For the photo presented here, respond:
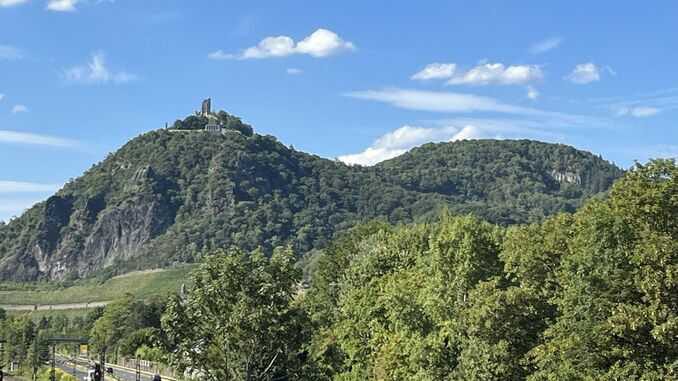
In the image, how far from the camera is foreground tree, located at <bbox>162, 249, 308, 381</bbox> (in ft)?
115

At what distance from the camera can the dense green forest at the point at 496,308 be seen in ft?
116

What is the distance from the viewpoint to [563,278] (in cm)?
4191

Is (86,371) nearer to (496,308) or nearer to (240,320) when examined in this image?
(496,308)

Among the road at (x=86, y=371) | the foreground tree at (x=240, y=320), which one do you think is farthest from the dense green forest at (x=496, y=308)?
the road at (x=86, y=371)

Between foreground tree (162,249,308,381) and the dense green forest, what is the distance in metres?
0.05

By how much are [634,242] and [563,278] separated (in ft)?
15.0

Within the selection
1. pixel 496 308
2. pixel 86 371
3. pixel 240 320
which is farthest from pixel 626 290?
pixel 86 371

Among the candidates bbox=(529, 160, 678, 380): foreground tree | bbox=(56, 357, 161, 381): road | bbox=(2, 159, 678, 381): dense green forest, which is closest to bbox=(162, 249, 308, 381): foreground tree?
bbox=(2, 159, 678, 381): dense green forest

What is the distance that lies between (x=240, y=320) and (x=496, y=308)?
49.8 feet

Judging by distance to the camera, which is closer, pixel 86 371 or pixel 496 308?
pixel 496 308

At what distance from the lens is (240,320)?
34.8m

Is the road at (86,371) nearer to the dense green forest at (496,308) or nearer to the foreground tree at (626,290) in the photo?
the dense green forest at (496,308)

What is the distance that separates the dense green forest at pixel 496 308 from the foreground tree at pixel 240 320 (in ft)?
0.16

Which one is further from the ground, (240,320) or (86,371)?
(240,320)
